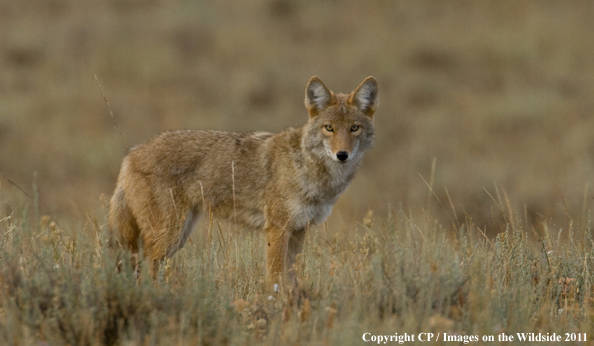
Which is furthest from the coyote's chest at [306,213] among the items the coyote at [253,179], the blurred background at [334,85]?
the blurred background at [334,85]

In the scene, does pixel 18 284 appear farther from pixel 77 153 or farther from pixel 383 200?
pixel 77 153

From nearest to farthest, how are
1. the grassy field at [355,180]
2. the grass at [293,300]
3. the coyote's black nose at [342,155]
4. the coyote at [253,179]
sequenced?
the grass at [293,300] → the grassy field at [355,180] → the coyote's black nose at [342,155] → the coyote at [253,179]

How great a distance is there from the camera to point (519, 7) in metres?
23.8

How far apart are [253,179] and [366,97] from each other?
1228 mm

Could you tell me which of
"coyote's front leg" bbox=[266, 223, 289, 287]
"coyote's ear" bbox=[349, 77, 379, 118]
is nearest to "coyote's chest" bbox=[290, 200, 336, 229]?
"coyote's front leg" bbox=[266, 223, 289, 287]

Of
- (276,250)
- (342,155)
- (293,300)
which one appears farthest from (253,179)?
(293,300)

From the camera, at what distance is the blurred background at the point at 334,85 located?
15023 mm

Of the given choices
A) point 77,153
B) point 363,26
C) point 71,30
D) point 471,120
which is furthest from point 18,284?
point 363,26

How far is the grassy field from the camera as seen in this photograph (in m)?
4.14

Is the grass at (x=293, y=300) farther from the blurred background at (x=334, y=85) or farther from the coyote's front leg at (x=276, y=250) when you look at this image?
the blurred background at (x=334, y=85)

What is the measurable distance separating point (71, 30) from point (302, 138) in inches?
655

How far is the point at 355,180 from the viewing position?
14766 millimetres

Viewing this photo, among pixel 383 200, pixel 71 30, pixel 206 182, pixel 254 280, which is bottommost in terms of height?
pixel 383 200

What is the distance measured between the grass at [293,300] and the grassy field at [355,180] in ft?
0.06
